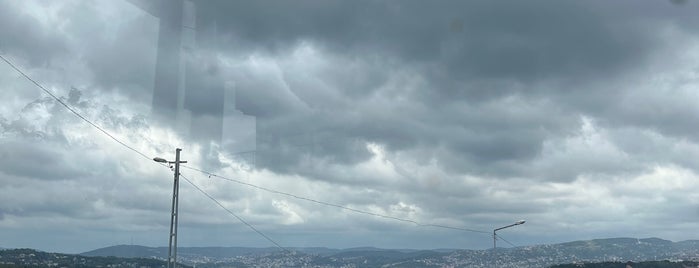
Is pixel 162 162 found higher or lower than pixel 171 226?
higher

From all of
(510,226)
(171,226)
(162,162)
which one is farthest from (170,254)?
(510,226)

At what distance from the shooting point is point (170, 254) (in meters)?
44.9

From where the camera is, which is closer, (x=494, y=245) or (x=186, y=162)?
(x=186, y=162)

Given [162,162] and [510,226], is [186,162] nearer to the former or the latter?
[162,162]

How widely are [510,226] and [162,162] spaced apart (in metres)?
34.2

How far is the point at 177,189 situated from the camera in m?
44.9

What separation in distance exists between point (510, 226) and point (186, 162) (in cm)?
3262

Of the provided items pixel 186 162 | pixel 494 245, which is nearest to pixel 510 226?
pixel 494 245

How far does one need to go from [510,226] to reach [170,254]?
33.3m

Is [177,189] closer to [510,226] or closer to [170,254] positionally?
[170,254]

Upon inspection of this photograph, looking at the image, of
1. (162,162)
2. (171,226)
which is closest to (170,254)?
(171,226)

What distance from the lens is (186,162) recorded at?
46.5 meters

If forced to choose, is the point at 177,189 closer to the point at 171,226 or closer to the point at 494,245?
the point at 171,226

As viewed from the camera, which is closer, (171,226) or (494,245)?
(171,226)
